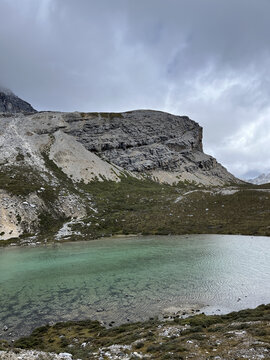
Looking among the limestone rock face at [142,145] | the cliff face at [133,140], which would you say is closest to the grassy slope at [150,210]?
the cliff face at [133,140]

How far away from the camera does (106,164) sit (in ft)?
496

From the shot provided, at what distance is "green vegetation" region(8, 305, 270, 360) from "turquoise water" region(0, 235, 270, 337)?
237 centimetres

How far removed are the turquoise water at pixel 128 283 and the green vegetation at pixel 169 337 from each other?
2372 mm

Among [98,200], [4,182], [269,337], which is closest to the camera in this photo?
[269,337]

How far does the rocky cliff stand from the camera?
79500 millimetres

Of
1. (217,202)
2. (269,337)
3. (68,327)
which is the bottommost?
(68,327)

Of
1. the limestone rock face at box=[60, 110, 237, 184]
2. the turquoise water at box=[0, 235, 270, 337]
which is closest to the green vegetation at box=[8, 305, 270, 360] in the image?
the turquoise water at box=[0, 235, 270, 337]

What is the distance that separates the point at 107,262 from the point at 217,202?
63.7 metres

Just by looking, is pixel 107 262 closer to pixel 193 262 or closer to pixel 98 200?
pixel 193 262

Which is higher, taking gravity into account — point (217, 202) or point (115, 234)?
point (217, 202)

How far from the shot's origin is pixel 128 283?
29.5 m

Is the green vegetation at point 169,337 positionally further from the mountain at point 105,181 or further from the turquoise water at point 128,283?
the mountain at point 105,181

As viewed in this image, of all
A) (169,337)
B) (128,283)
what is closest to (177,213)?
(128,283)

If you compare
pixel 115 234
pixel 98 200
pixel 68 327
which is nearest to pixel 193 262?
pixel 68 327
